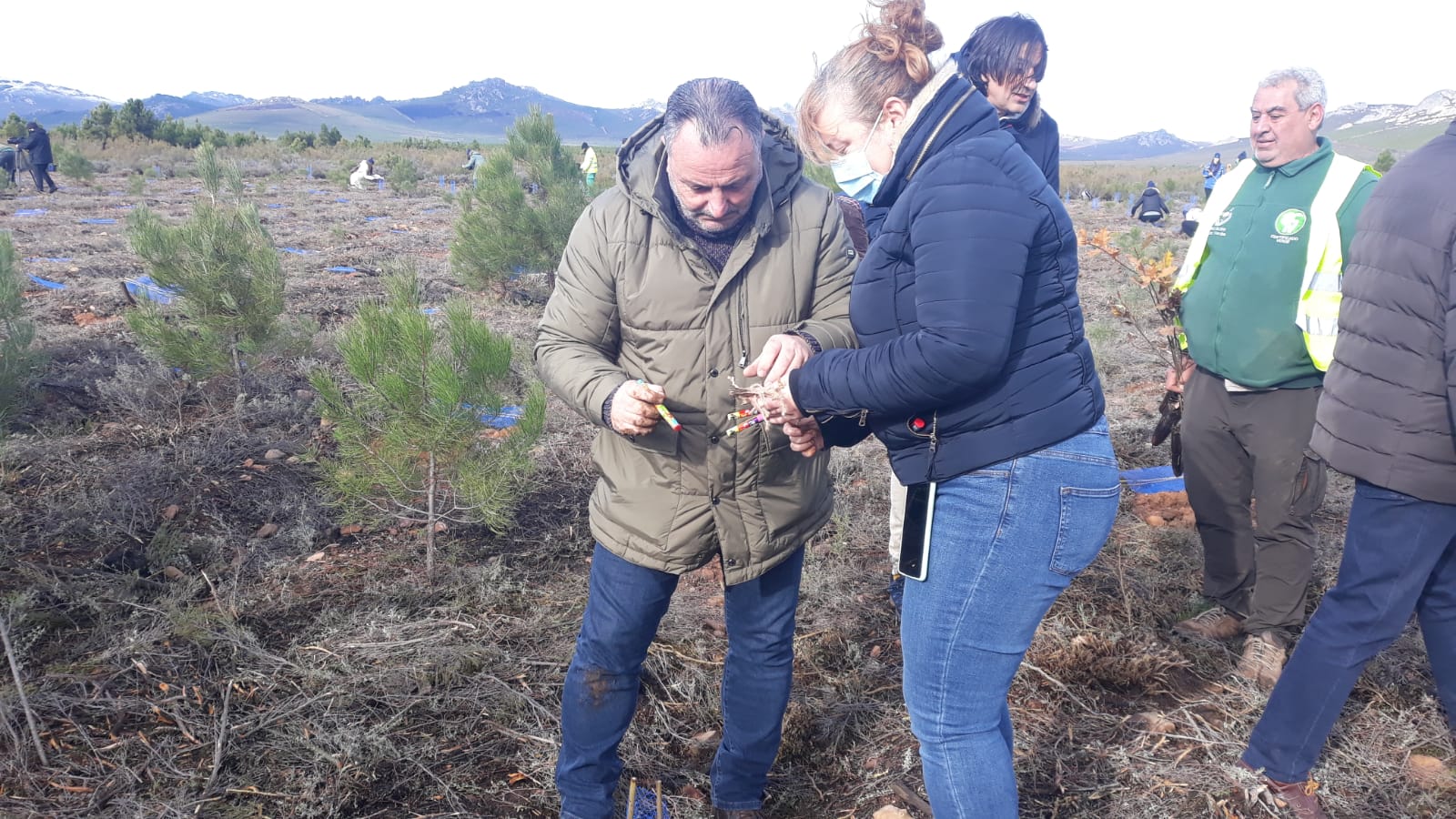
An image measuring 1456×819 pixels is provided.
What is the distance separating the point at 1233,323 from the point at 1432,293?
2.60 feet

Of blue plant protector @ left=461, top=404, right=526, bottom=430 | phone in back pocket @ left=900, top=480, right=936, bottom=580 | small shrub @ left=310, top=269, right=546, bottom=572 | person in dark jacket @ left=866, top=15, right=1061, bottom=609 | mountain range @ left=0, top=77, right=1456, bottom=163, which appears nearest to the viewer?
phone in back pocket @ left=900, top=480, right=936, bottom=580

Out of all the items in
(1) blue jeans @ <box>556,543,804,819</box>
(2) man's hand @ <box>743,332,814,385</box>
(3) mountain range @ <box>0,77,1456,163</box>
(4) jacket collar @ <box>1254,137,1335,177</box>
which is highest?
(3) mountain range @ <box>0,77,1456,163</box>

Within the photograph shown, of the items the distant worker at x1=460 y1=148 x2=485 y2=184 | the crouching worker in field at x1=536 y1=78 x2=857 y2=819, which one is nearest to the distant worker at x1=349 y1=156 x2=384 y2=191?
the distant worker at x1=460 y1=148 x2=485 y2=184

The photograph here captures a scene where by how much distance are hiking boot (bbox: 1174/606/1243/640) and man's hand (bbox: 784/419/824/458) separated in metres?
1.92

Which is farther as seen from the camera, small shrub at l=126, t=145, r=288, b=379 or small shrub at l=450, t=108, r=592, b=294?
small shrub at l=450, t=108, r=592, b=294

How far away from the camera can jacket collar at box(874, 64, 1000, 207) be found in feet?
4.16

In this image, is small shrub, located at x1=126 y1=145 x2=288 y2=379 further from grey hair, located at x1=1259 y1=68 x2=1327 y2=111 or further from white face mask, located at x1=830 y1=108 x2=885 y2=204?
grey hair, located at x1=1259 y1=68 x2=1327 y2=111

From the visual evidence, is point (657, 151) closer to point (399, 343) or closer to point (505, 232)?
point (399, 343)

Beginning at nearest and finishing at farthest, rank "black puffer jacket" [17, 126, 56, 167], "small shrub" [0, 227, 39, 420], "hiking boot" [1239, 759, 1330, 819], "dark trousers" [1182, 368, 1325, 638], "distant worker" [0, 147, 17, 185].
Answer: "hiking boot" [1239, 759, 1330, 819] < "dark trousers" [1182, 368, 1325, 638] < "small shrub" [0, 227, 39, 420] < "black puffer jacket" [17, 126, 56, 167] < "distant worker" [0, 147, 17, 185]

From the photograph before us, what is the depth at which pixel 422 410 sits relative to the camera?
2.71 meters

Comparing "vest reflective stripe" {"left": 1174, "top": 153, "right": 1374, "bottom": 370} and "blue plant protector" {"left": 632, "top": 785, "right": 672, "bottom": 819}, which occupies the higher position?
"vest reflective stripe" {"left": 1174, "top": 153, "right": 1374, "bottom": 370}

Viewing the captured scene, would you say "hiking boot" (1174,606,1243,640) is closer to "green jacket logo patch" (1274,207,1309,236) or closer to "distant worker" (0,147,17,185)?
"green jacket logo patch" (1274,207,1309,236)

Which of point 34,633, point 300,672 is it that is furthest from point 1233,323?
point 34,633

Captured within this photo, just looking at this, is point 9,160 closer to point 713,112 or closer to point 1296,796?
point 713,112
